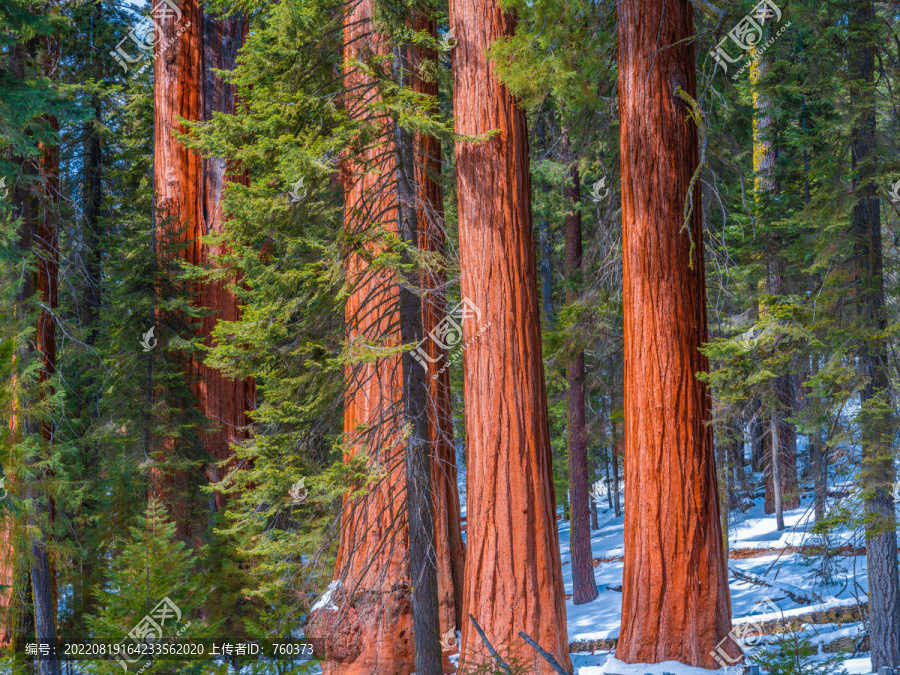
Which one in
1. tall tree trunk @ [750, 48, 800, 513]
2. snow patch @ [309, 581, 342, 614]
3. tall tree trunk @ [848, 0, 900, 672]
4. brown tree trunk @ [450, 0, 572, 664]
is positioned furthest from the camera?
tall tree trunk @ [750, 48, 800, 513]

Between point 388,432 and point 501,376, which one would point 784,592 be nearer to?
point 501,376

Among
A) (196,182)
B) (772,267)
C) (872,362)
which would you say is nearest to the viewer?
(872,362)

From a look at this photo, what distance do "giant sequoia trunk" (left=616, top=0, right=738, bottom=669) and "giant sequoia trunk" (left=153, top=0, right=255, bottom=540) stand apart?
7.08m

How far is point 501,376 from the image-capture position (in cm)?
622

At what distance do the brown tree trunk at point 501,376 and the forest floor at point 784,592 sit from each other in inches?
35.6

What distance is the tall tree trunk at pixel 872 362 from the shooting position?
25.8 ft

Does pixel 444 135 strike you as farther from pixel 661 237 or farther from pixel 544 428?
pixel 544 428

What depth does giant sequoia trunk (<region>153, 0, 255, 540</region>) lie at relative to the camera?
35.7 feet

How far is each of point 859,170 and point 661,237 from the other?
173 inches

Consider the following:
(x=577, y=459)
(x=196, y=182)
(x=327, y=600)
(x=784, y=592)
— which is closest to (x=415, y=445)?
(x=327, y=600)

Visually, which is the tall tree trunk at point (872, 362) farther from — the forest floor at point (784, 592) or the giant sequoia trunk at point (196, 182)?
the giant sequoia trunk at point (196, 182)

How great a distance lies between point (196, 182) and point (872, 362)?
10.5 metres

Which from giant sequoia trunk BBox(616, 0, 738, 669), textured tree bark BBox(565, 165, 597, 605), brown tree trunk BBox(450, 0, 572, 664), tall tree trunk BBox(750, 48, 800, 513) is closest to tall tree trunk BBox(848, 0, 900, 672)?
tall tree trunk BBox(750, 48, 800, 513)

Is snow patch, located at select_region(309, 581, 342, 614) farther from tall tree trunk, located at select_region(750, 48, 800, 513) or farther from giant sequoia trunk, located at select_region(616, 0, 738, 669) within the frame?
tall tree trunk, located at select_region(750, 48, 800, 513)
